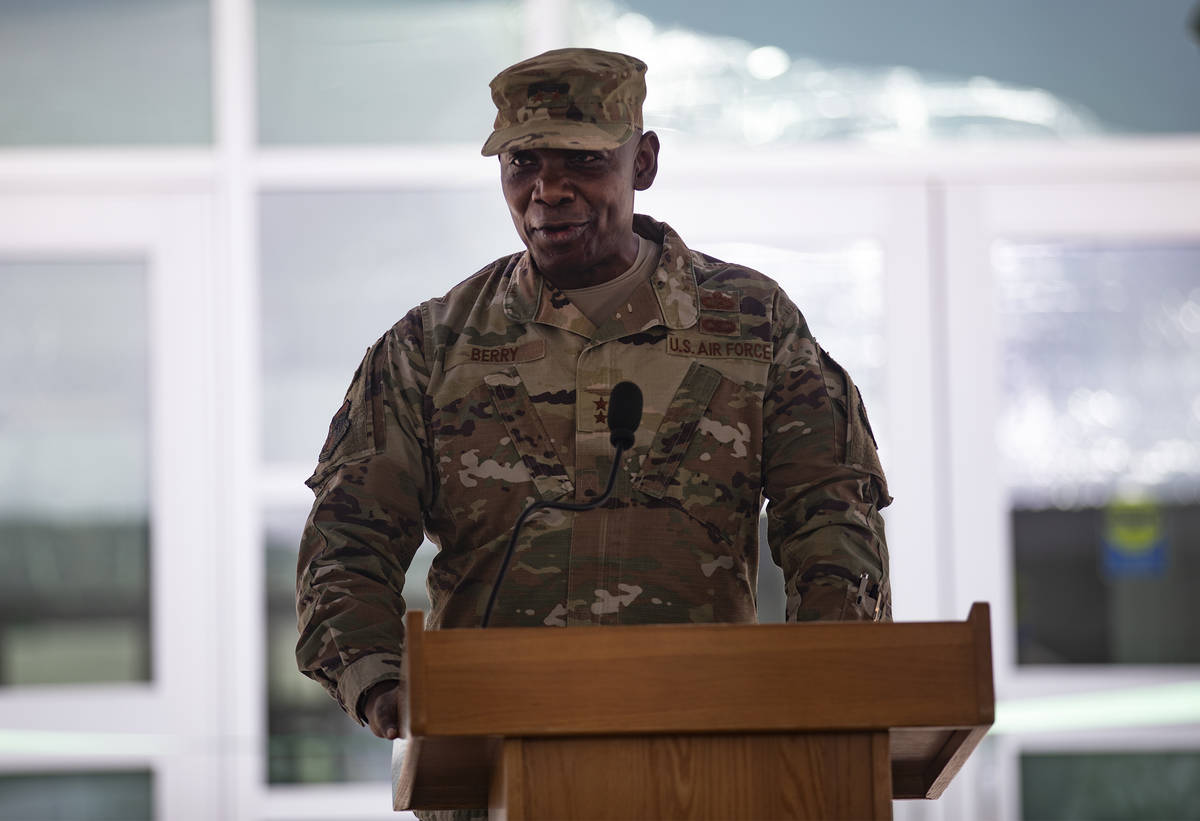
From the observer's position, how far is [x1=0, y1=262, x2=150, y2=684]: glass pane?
4.41 meters

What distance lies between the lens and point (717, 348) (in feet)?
6.95

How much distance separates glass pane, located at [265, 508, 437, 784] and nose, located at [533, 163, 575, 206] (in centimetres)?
244

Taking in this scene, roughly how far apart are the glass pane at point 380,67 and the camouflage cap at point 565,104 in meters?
2.47

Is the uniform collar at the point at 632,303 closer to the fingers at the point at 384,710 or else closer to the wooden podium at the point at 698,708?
the fingers at the point at 384,710

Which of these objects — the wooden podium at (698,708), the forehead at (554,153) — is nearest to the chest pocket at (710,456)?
the forehead at (554,153)

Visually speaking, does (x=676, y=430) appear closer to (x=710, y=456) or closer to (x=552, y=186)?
(x=710, y=456)

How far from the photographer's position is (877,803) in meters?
1.43

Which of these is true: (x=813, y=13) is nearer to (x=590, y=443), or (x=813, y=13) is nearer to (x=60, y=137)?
(x=60, y=137)

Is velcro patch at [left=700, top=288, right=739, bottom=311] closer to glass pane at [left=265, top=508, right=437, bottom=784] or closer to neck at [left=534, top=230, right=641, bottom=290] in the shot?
neck at [left=534, top=230, right=641, bottom=290]

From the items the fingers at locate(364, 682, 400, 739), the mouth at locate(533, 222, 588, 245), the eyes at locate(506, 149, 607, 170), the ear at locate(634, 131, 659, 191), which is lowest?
the fingers at locate(364, 682, 400, 739)

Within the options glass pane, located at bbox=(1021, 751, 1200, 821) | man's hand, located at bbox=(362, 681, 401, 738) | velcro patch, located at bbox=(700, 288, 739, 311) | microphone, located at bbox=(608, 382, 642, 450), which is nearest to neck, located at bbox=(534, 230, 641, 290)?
velcro patch, located at bbox=(700, 288, 739, 311)

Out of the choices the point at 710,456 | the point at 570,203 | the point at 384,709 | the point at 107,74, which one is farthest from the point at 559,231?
the point at 107,74

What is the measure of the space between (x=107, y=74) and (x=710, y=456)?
3.22m

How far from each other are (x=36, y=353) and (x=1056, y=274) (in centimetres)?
307
